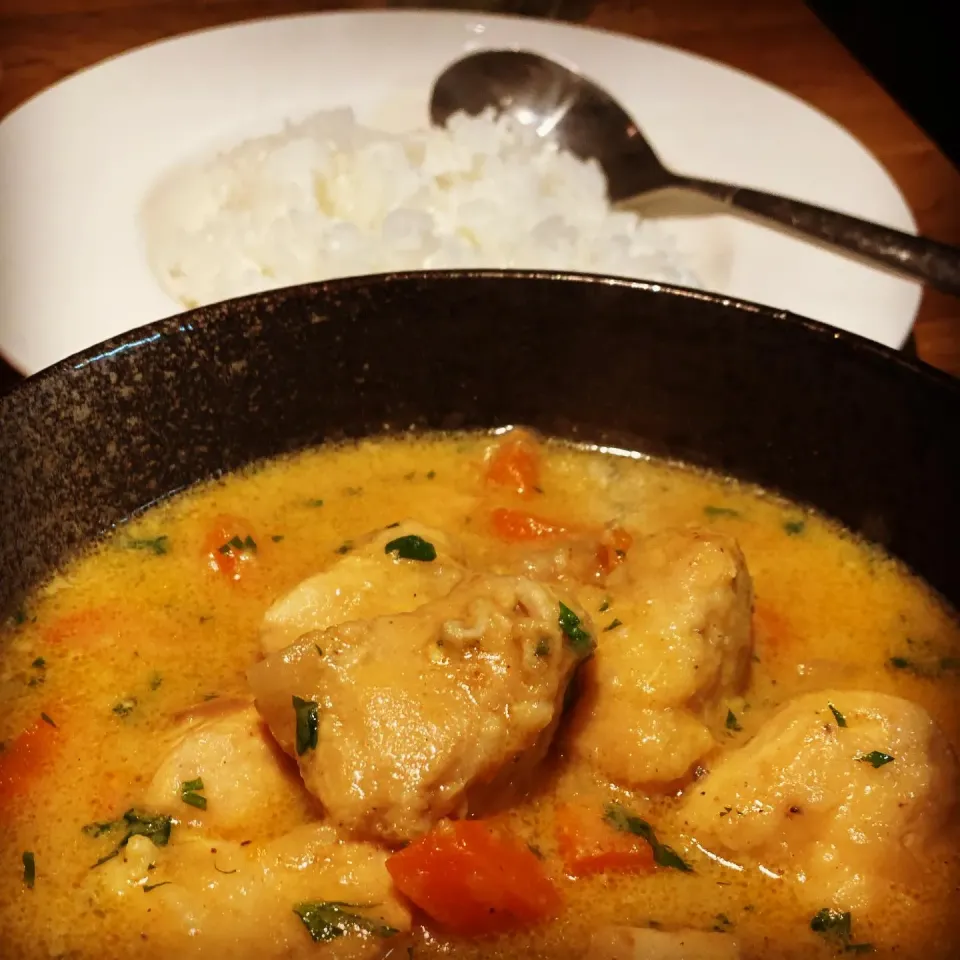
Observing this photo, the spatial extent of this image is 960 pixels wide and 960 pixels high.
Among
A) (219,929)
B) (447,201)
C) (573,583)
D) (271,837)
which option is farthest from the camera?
(447,201)

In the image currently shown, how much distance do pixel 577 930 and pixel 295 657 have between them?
43 cm

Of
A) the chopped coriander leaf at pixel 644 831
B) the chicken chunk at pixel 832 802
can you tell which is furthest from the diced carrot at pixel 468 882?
the chicken chunk at pixel 832 802

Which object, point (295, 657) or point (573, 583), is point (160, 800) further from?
point (573, 583)

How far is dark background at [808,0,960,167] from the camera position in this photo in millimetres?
3465

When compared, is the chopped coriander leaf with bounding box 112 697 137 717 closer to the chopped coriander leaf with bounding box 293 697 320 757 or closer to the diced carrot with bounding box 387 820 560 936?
the chopped coriander leaf with bounding box 293 697 320 757

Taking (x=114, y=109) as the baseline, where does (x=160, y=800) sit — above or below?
below

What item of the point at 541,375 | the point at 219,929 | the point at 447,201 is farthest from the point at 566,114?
the point at 219,929

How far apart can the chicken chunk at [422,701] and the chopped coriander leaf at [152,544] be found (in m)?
0.48

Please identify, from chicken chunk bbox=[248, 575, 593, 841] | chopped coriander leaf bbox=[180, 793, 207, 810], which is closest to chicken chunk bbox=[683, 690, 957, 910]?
chicken chunk bbox=[248, 575, 593, 841]

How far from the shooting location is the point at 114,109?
291 centimetres

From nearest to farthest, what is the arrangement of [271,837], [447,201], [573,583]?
[271,837]
[573,583]
[447,201]

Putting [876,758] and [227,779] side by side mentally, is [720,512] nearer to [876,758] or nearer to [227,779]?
[876,758]

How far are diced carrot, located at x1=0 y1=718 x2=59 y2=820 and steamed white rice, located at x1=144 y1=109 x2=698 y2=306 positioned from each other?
4.32 feet

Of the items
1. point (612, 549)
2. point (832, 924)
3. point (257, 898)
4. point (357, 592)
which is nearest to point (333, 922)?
point (257, 898)
